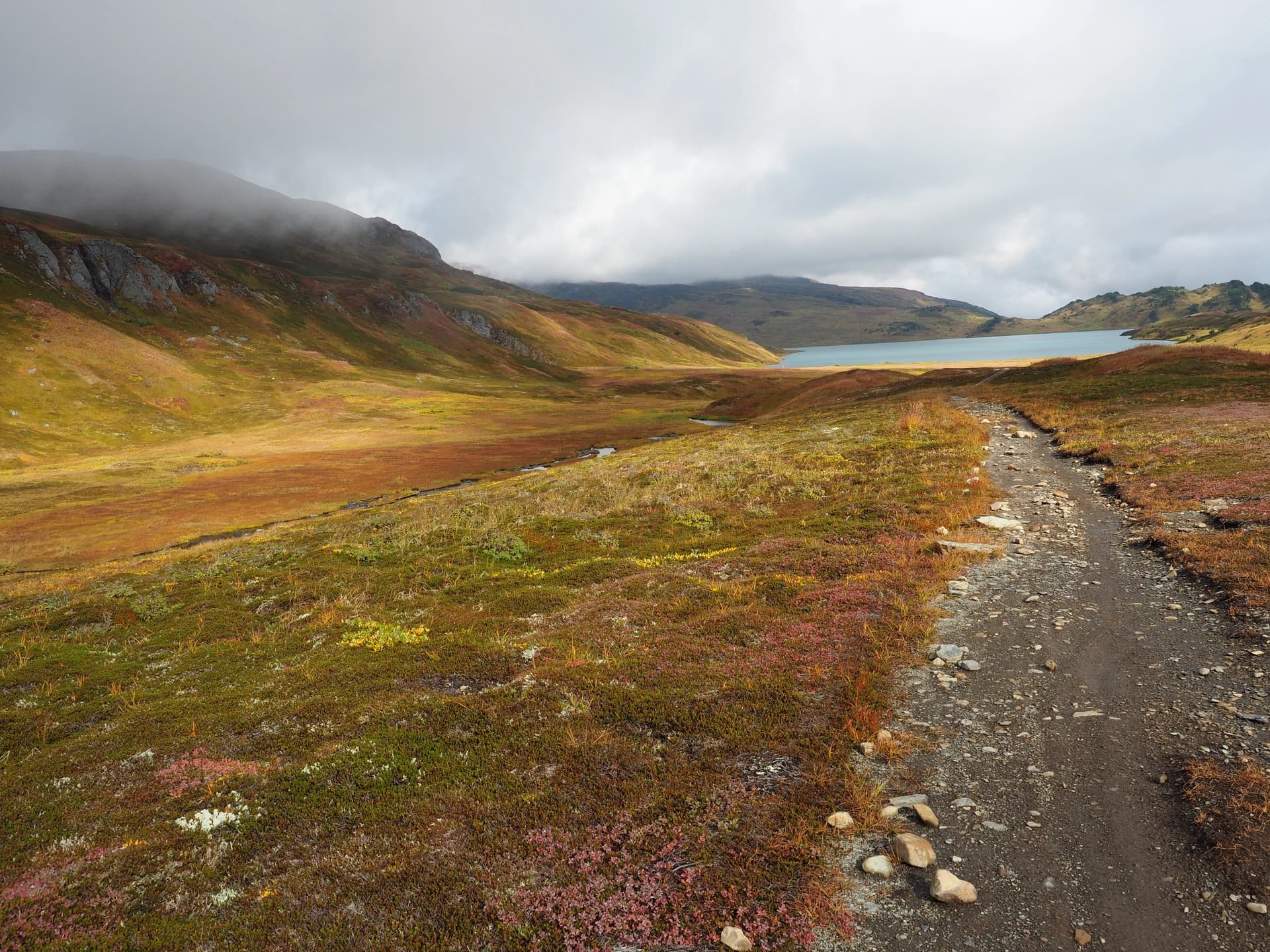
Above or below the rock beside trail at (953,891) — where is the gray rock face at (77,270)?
above

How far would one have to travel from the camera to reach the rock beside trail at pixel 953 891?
6.30 m

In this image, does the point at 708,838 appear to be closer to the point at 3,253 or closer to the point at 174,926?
the point at 174,926

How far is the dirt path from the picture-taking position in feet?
19.5

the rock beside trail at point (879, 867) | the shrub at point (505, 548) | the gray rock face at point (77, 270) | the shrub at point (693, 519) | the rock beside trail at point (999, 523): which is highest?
the gray rock face at point (77, 270)

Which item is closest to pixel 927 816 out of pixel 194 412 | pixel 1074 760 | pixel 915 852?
→ pixel 915 852

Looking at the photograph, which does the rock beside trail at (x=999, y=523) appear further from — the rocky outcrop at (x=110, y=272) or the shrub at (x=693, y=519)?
the rocky outcrop at (x=110, y=272)

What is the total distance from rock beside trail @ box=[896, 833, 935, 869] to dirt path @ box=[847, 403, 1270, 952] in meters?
0.10

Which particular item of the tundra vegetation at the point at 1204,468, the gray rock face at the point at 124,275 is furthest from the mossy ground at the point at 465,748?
the gray rock face at the point at 124,275

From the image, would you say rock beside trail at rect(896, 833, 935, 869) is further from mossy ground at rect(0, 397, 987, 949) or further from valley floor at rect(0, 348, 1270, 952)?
mossy ground at rect(0, 397, 987, 949)

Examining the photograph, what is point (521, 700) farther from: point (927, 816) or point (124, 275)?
point (124, 275)

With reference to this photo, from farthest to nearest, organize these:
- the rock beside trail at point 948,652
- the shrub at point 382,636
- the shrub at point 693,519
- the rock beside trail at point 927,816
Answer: the shrub at point 693,519, the shrub at point 382,636, the rock beside trail at point 948,652, the rock beside trail at point 927,816

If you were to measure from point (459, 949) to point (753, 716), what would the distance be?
18.0ft

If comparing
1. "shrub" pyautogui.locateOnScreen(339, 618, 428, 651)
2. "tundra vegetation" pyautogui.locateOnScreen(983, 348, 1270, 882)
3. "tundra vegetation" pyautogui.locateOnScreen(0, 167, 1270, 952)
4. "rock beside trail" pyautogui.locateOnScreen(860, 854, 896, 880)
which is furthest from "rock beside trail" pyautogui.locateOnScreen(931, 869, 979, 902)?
"shrub" pyautogui.locateOnScreen(339, 618, 428, 651)

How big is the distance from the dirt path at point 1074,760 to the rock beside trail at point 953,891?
0.09 m
